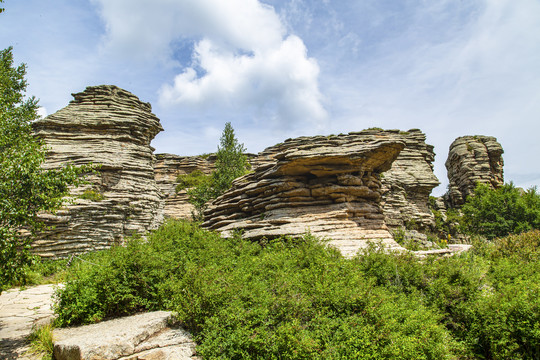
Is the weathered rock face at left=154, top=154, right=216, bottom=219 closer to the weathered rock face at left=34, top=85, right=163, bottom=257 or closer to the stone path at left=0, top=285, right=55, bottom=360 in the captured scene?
the weathered rock face at left=34, top=85, right=163, bottom=257

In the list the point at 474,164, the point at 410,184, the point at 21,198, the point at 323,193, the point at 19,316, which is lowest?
the point at 19,316

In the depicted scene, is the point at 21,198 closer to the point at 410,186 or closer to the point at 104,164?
the point at 104,164

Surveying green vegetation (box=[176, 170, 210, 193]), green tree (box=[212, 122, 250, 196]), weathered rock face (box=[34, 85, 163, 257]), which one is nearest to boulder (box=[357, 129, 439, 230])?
green tree (box=[212, 122, 250, 196])

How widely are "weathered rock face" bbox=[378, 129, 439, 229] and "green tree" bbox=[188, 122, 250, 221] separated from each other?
15.4m

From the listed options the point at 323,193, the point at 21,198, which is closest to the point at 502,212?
the point at 323,193

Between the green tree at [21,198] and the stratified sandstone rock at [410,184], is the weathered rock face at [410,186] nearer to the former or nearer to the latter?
the stratified sandstone rock at [410,184]

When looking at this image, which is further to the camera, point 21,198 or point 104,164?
point 104,164

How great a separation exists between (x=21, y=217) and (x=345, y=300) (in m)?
7.01

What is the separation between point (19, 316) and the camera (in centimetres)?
796

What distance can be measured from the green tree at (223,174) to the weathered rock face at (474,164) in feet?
92.4

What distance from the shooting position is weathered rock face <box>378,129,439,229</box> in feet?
99.7

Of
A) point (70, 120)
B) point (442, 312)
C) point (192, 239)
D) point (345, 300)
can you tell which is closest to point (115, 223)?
point (70, 120)

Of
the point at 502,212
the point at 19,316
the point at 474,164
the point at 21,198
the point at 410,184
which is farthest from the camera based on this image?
the point at 474,164

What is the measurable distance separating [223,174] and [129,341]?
2609 cm
